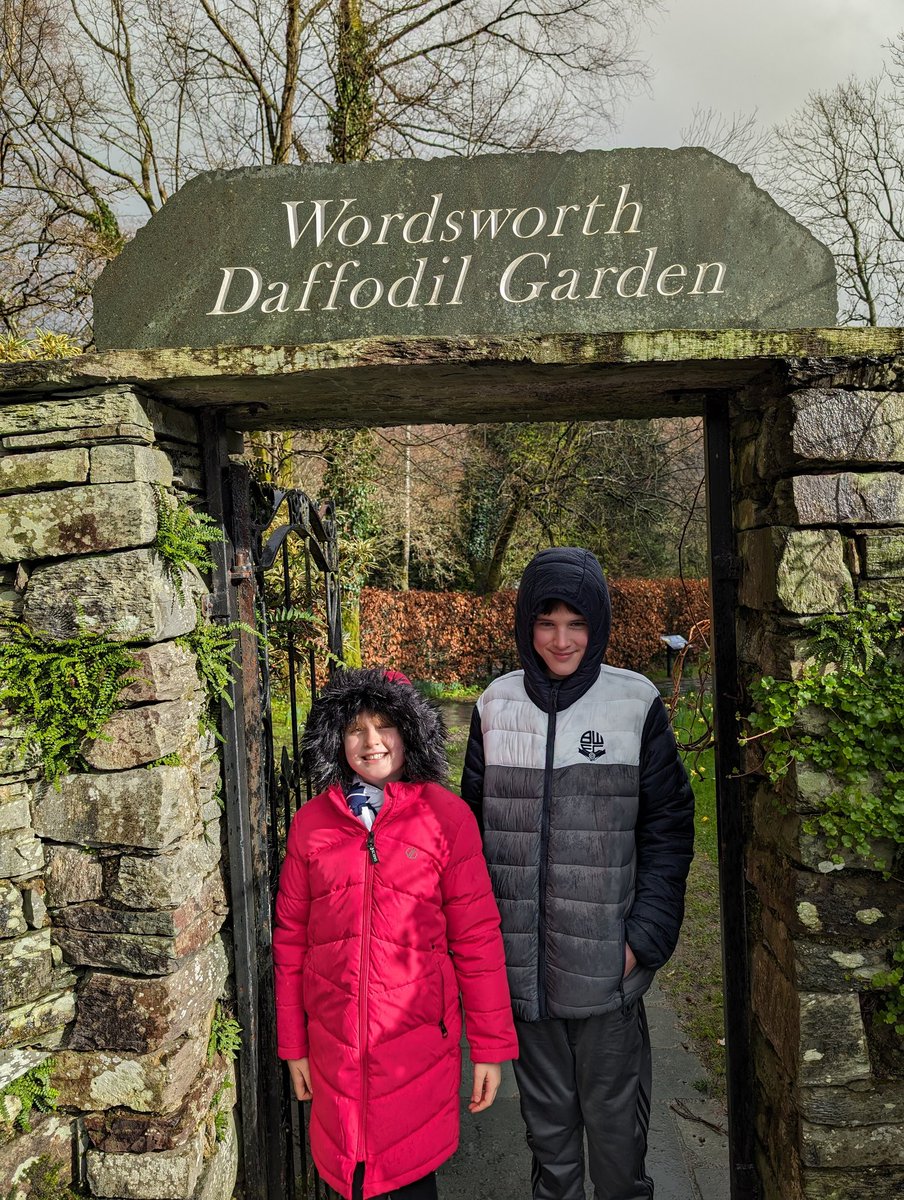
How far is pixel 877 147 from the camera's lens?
1086cm

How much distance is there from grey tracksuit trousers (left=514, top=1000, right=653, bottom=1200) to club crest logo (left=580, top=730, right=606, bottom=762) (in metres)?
0.76

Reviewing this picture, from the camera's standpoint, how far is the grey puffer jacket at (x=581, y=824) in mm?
2336

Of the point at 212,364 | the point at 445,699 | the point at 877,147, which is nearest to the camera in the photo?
the point at 212,364

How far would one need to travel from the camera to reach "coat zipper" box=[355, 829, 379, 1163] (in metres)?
2.12

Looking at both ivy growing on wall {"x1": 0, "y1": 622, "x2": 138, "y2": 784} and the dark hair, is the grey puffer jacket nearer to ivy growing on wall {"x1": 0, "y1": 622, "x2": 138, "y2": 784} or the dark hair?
the dark hair

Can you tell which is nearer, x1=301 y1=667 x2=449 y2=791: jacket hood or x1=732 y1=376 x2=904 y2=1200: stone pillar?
x1=732 y1=376 x2=904 y2=1200: stone pillar

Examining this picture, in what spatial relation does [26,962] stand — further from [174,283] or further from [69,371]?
[174,283]

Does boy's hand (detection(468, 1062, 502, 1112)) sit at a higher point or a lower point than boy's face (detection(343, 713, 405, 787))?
lower

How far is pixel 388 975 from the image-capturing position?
2.15 m

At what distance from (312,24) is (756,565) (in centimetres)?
968

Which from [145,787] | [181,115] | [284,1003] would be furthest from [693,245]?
[181,115]

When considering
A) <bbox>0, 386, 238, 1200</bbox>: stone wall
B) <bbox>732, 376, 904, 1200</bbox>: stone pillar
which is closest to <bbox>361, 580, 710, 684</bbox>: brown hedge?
<bbox>0, 386, 238, 1200</bbox>: stone wall

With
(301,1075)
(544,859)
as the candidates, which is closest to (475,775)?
(544,859)

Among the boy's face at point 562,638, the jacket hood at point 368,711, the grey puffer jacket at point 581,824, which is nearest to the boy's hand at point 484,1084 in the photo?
the grey puffer jacket at point 581,824
